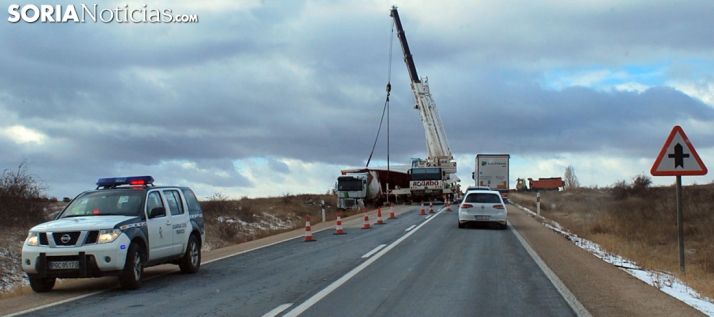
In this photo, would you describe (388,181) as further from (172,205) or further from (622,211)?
(172,205)

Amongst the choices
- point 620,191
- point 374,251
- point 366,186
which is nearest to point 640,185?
point 620,191

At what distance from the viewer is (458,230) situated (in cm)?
2672

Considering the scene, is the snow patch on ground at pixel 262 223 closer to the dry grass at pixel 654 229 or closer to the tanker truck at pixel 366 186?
the tanker truck at pixel 366 186

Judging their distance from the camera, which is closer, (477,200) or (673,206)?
Result: (477,200)

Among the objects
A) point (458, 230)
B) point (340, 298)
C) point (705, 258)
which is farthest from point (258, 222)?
point (340, 298)

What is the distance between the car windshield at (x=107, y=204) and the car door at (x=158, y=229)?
242 mm

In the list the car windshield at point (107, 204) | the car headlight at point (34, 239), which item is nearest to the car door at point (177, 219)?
the car windshield at point (107, 204)

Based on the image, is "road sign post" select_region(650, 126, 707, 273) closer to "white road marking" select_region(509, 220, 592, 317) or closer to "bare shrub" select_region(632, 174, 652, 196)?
"white road marking" select_region(509, 220, 592, 317)

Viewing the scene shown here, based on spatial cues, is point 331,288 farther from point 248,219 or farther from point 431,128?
point 431,128

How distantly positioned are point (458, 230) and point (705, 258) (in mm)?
8742

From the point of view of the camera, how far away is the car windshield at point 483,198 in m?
27.8

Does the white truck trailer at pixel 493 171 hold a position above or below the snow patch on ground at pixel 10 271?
above

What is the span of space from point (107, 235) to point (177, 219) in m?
2.39

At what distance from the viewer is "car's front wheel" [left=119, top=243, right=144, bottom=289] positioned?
11766mm
